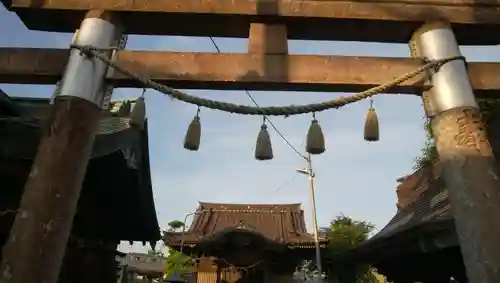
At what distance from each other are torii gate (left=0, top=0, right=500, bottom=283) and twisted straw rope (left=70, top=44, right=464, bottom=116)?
7cm

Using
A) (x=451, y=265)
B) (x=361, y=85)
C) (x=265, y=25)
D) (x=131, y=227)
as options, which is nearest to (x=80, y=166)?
(x=265, y=25)

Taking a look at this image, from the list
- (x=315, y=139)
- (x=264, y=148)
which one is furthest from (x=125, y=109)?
(x=315, y=139)

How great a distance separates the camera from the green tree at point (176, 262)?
17273 mm

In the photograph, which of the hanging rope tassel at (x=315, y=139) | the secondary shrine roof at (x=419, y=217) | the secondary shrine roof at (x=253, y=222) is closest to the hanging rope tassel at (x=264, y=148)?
the hanging rope tassel at (x=315, y=139)

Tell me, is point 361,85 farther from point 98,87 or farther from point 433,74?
point 98,87

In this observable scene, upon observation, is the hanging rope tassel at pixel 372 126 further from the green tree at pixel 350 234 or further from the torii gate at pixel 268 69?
the green tree at pixel 350 234

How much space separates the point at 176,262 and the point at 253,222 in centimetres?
797

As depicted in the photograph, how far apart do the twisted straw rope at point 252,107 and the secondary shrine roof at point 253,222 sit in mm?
11365

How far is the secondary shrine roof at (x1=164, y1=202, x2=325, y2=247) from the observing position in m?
15.4

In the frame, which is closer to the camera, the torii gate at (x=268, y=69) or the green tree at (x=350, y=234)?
the torii gate at (x=268, y=69)

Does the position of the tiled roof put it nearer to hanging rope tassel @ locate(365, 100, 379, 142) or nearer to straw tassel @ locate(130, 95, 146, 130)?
hanging rope tassel @ locate(365, 100, 379, 142)

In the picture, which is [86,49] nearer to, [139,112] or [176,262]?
[139,112]

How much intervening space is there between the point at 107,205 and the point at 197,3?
4.33 m

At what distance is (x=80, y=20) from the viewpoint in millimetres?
4273
